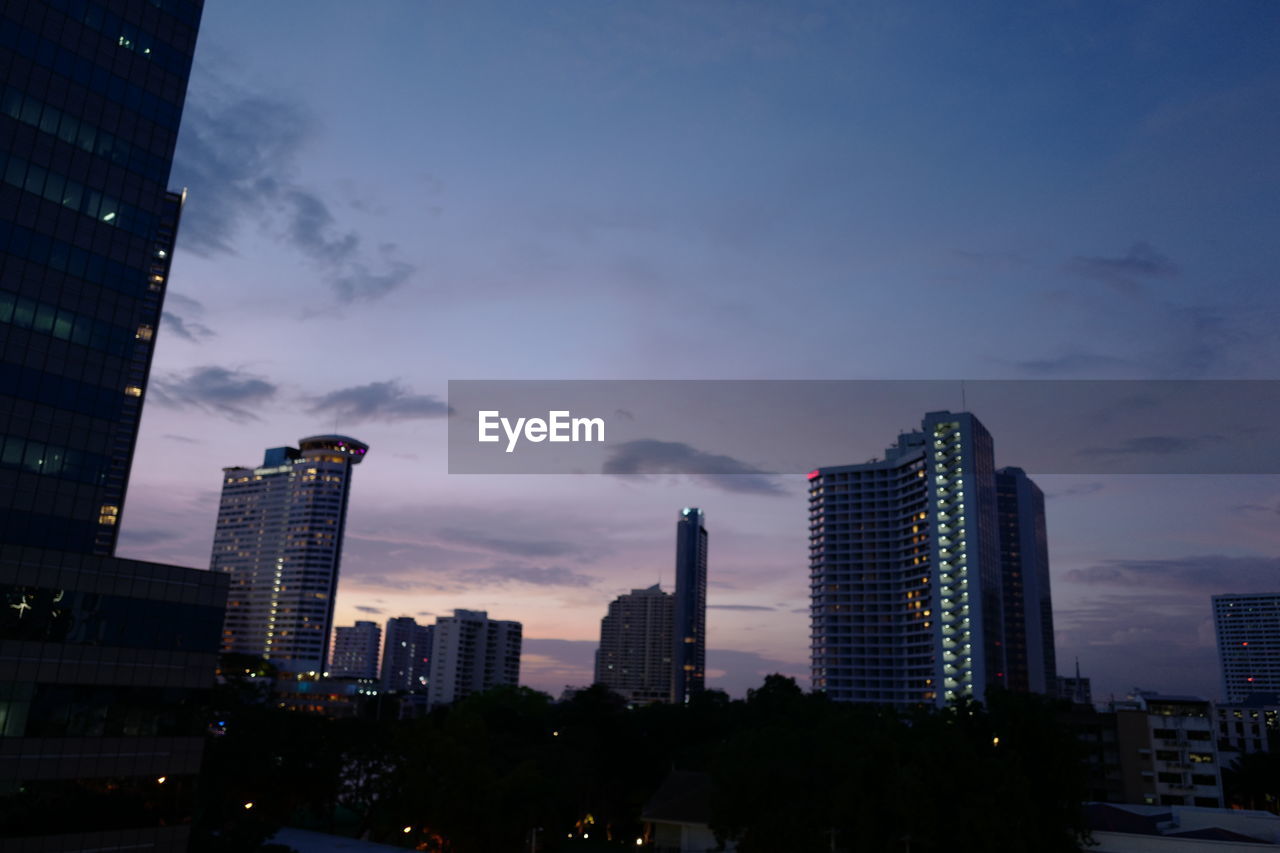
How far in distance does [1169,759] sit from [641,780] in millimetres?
62550

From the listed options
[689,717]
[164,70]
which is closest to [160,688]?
[164,70]

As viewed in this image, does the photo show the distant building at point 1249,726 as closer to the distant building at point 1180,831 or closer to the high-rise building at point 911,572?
the high-rise building at point 911,572

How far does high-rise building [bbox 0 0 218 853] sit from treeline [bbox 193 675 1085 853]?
916cm

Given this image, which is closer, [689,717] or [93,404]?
[93,404]

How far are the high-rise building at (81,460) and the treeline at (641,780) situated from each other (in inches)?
361

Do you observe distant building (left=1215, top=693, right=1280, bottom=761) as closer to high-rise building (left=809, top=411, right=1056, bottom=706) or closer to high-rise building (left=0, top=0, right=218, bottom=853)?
high-rise building (left=809, top=411, right=1056, bottom=706)

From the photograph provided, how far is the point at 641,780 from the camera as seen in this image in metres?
87.2

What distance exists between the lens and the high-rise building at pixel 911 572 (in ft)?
513

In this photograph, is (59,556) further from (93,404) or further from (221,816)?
(221,816)

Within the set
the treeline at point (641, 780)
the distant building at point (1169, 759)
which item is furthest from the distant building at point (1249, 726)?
the treeline at point (641, 780)

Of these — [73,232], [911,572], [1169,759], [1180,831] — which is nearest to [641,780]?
[1180,831]

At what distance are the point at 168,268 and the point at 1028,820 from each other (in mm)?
188982

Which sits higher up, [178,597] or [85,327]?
[85,327]

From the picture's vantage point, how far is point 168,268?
581 feet
